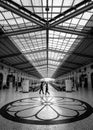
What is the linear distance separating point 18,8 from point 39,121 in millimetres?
10983

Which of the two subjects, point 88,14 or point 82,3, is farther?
point 88,14

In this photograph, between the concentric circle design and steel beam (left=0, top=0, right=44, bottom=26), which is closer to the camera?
the concentric circle design

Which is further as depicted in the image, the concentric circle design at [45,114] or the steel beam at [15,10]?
the steel beam at [15,10]

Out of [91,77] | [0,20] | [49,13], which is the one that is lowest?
[91,77]

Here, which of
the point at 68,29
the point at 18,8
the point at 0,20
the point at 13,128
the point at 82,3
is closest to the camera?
the point at 13,128

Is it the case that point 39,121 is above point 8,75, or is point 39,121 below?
below

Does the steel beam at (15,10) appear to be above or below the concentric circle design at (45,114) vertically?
above

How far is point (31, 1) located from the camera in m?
10.1

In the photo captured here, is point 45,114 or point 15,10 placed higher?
point 15,10

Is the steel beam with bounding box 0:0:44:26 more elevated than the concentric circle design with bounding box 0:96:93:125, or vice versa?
the steel beam with bounding box 0:0:44:26

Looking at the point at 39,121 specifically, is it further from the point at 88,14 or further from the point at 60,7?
the point at 88,14

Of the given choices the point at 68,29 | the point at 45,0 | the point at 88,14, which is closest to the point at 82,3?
the point at 88,14

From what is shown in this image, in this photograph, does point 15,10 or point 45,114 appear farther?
point 15,10

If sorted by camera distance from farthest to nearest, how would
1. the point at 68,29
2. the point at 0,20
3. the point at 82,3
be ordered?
the point at 68,29
the point at 0,20
the point at 82,3
